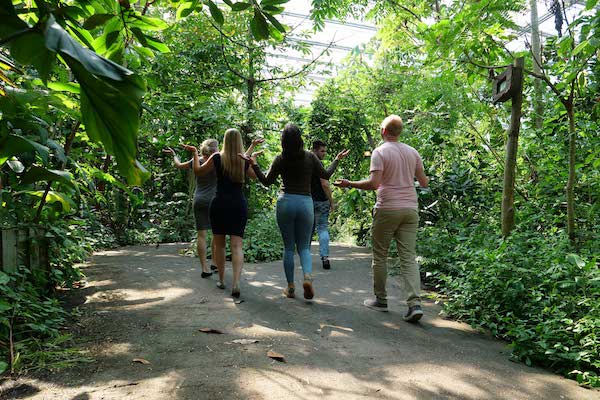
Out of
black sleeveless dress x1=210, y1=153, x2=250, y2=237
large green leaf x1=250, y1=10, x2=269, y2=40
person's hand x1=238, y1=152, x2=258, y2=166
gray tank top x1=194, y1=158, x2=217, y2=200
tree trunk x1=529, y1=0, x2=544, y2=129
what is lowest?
black sleeveless dress x1=210, y1=153, x2=250, y2=237

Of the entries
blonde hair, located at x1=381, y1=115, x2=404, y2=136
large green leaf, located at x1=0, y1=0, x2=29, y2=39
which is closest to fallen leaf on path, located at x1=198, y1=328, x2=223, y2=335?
blonde hair, located at x1=381, y1=115, x2=404, y2=136

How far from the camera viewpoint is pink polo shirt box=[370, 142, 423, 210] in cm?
409

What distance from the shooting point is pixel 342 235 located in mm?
14758

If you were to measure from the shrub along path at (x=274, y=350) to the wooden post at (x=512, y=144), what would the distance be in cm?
127

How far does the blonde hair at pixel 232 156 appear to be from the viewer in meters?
4.70

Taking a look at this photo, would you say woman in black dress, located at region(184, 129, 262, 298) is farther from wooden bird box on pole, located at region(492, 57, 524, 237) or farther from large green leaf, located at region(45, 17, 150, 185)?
large green leaf, located at region(45, 17, 150, 185)

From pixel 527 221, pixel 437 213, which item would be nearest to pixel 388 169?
pixel 527 221

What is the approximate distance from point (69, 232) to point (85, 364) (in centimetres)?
226

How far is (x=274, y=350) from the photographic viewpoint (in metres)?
3.18

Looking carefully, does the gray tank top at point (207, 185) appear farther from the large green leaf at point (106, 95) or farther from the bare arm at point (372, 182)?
the large green leaf at point (106, 95)

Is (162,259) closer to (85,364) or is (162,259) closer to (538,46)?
(85,364)

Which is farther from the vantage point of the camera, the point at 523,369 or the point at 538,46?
the point at 538,46

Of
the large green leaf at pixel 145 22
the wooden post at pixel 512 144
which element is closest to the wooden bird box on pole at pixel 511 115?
the wooden post at pixel 512 144

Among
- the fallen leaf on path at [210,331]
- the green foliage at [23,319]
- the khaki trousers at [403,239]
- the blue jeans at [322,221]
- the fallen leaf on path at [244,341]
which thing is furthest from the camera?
the blue jeans at [322,221]
